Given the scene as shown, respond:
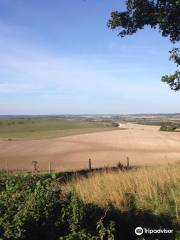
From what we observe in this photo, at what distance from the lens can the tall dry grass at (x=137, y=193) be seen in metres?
9.17

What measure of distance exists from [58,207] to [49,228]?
1.48 ft

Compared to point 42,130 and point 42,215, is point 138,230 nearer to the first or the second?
point 42,215

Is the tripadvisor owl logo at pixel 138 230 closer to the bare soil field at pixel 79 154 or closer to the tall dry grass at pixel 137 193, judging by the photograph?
the tall dry grass at pixel 137 193

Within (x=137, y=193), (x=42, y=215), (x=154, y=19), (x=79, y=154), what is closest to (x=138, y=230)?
(x=42, y=215)

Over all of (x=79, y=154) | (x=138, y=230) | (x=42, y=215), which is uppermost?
(x=42, y=215)

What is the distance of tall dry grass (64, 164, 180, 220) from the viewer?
9171 mm

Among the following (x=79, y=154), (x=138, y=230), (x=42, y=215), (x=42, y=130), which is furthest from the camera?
(x=42, y=130)

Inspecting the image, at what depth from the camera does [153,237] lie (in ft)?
24.2

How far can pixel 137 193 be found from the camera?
1002 centimetres

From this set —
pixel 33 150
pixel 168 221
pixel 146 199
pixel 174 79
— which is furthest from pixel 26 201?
pixel 33 150

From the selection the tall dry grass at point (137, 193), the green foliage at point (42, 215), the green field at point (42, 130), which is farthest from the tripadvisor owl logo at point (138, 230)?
the green field at point (42, 130)

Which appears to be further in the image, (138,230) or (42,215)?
(138,230)

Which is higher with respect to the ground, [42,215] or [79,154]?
[42,215]

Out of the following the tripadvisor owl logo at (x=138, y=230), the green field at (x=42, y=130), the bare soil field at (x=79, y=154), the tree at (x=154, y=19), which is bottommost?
the green field at (x=42, y=130)
